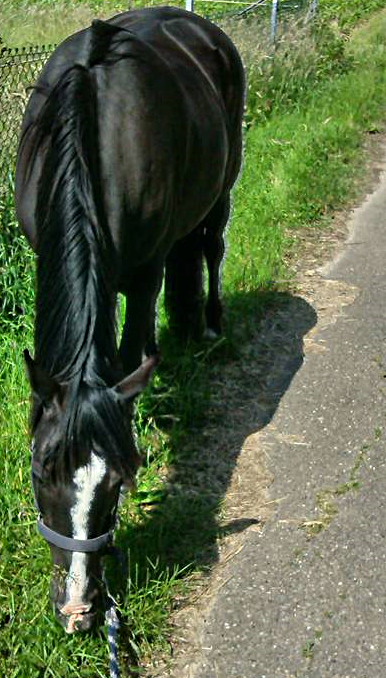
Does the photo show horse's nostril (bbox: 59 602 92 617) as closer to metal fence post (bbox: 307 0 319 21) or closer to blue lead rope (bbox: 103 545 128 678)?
blue lead rope (bbox: 103 545 128 678)

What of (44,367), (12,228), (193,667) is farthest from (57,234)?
(12,228)

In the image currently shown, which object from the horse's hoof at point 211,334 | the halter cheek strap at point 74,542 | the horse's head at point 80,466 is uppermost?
the horse's head at point 80,466

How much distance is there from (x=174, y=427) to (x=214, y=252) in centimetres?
146

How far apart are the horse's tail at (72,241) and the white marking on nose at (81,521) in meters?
0.26

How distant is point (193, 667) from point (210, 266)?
8.95ft

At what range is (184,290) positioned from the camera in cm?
462

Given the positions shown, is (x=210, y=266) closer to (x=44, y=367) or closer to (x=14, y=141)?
(x=14, y=141)

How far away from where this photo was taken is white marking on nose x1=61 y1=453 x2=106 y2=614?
2.27 metres

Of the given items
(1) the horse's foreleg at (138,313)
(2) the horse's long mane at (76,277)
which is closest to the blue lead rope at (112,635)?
(2) the horse's long mane at (76,277)

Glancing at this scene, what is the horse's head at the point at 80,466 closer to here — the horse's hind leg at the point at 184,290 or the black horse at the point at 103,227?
the black horse at the point at 103,227

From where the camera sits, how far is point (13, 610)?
276 cm

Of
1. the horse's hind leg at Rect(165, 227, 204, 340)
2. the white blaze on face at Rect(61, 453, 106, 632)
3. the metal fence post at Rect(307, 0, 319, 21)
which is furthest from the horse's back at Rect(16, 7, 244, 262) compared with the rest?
the metal fence post at Rect(307, 0, 319, 21)

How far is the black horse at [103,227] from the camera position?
2.30 metres

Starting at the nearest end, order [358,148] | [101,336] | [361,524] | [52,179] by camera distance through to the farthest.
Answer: [101,336] → [52,179] → [361,524] → [358,148]
